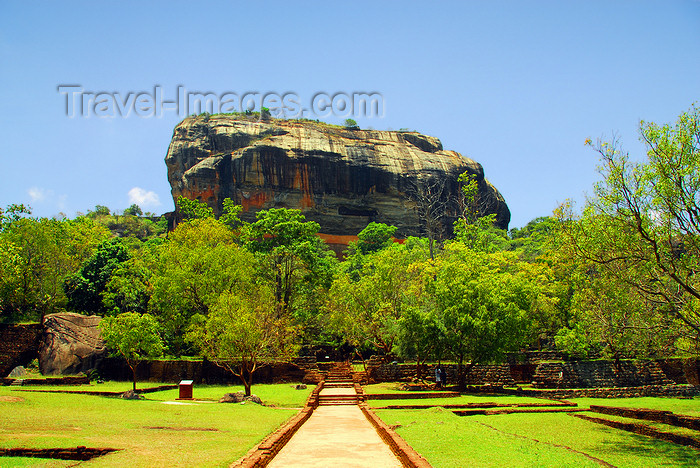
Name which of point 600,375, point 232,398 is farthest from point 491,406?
point 600,375

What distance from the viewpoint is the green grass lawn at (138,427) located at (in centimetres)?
791

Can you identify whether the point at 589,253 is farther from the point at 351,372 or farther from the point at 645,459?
the point at 351,372

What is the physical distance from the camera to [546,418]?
49.0 feet

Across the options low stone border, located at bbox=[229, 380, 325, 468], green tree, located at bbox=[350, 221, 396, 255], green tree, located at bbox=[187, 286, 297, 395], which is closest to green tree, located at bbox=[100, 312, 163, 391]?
green tree, located at bbox=[187, 286, 297, 395]

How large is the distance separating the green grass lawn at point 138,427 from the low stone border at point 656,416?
35.4ft

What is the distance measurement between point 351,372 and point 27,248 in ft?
77.0

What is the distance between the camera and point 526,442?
1069cm

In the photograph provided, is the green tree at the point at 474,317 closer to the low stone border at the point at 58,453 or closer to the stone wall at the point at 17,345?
the low stone border at the point at 58,453

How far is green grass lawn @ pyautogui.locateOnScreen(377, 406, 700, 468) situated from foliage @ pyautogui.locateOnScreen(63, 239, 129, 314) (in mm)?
24681

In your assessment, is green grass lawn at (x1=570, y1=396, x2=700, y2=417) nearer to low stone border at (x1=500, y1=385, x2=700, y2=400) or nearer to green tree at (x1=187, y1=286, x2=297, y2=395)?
low stone border at (x1=500, y1=385, x2=700, y2=400)

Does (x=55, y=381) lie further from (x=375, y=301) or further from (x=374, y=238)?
(x=374, y=238)

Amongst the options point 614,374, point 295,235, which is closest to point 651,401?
point 614,374

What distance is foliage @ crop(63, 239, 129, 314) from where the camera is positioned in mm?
31578

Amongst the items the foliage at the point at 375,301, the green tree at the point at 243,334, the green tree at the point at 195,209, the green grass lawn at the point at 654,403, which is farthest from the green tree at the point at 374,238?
the green grass lawn at the point at 654,403
